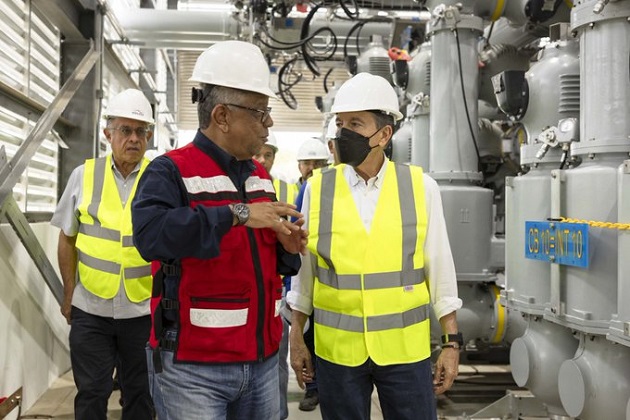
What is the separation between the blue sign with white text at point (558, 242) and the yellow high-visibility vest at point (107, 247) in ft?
6.08

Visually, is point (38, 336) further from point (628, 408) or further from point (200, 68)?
point (628, 408)

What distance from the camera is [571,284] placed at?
9.14 feet

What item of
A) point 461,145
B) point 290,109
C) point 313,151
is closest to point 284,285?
point 461,145

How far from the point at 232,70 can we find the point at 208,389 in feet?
2.70

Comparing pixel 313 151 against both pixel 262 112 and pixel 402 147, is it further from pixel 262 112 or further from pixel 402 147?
pixel 262 112

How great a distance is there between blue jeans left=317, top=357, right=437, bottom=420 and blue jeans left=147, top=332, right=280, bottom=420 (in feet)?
1.39

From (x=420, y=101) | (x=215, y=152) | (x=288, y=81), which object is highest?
(x=288, y=81)

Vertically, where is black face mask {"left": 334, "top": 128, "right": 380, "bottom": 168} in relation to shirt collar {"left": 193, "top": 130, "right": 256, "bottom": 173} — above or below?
above

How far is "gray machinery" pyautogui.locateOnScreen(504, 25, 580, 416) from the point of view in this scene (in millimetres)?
3092

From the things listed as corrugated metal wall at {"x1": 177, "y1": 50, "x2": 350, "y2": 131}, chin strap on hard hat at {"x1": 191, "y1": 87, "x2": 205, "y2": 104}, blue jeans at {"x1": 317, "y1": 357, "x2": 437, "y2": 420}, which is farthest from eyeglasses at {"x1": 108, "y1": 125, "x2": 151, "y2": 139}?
corrugated metal wall at {"x1": 177, "y1": 50, "x2": 350, "y2": 131}

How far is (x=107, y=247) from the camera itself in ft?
9.59

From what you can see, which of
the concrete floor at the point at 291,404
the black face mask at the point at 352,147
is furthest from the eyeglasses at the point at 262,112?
the concrete floor at the point at 291,404

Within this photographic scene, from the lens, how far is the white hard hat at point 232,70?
5.39 feet

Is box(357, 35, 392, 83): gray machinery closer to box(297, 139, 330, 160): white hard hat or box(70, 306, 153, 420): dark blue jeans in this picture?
box(297, 139, 330, 160): white hard hat
